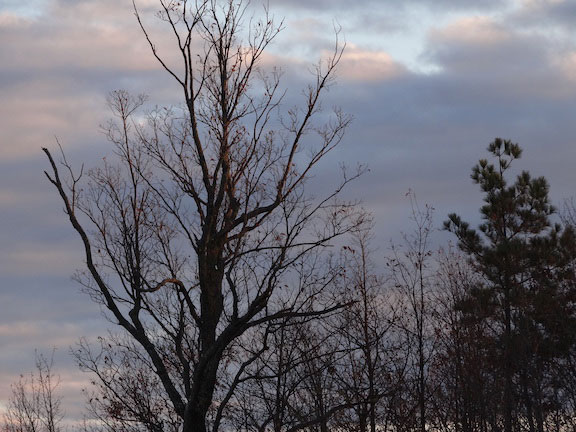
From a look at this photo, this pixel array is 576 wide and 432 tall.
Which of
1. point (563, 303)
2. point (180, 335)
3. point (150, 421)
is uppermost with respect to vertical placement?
point (563, 303)

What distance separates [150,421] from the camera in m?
17.5

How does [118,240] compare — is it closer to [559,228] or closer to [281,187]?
[281,187]

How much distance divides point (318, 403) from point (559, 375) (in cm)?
674

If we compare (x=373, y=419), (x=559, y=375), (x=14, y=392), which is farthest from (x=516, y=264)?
(x=14, y=392)

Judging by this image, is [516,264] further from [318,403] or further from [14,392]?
[14,392]

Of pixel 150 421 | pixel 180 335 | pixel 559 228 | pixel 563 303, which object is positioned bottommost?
pixel 150 421

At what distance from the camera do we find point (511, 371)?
77.8 ft

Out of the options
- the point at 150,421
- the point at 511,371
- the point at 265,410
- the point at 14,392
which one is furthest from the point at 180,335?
the point at 14,392

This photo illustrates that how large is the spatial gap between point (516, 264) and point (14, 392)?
1538 cm

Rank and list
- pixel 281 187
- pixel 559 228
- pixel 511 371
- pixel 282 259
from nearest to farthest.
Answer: pixel 282 259 → pixel 281 187 → pixel 511 371 → pixel 559 228

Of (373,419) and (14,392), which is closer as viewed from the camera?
(373,419)

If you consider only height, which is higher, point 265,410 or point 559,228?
point 559,228

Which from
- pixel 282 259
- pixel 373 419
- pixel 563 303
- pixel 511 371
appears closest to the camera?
pixel 282 259

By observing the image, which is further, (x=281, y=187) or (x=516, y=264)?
(x=516, y=264)
